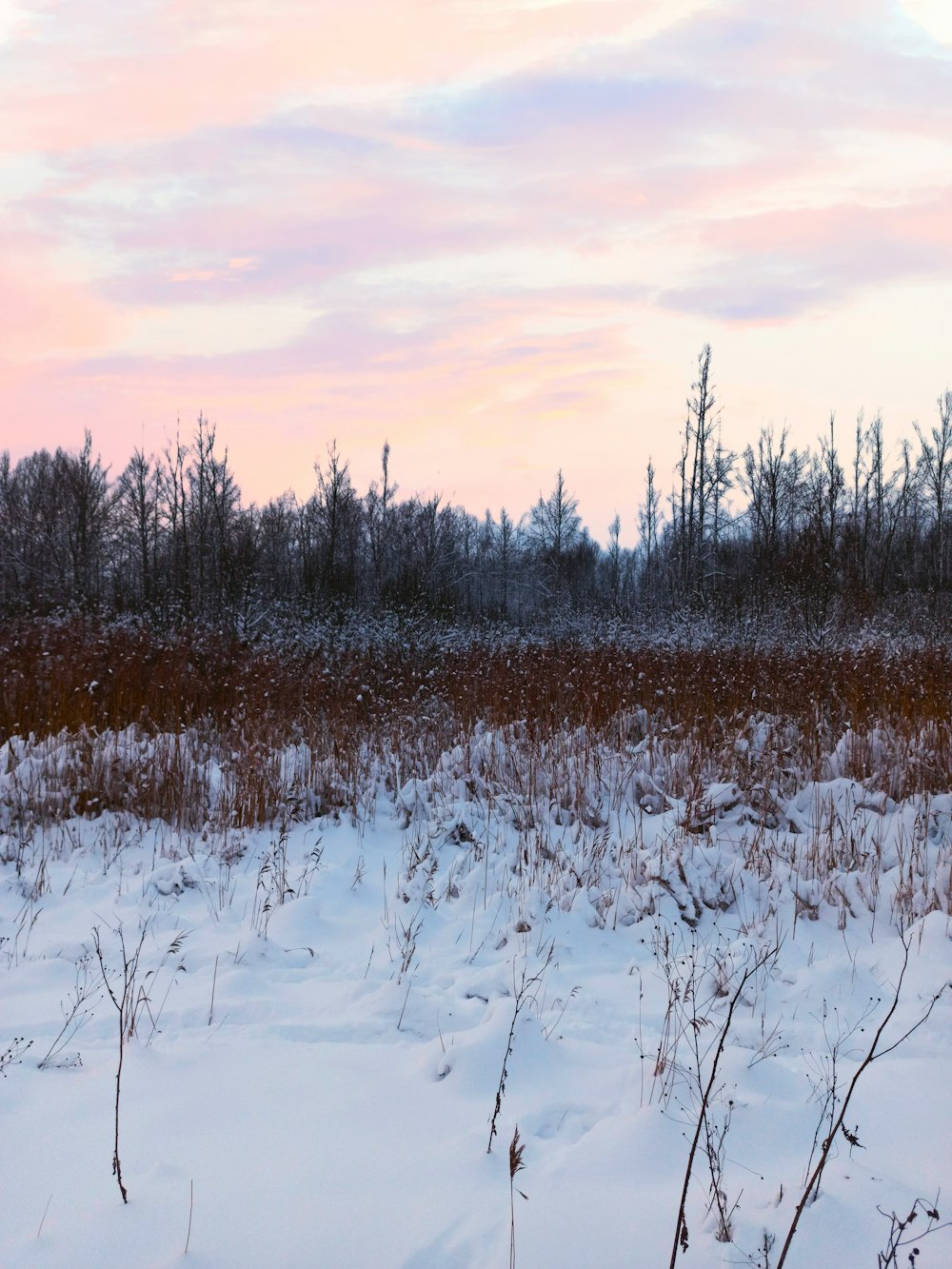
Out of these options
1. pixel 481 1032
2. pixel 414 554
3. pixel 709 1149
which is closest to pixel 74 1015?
pixel 481 1032

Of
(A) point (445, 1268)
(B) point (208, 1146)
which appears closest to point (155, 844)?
(B) point (208, 1146)

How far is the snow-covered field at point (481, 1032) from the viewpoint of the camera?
1.93 m

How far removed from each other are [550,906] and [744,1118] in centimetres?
168

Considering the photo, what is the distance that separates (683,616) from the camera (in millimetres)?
18625

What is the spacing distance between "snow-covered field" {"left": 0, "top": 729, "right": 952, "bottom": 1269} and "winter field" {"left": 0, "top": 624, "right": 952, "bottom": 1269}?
0.6 inches

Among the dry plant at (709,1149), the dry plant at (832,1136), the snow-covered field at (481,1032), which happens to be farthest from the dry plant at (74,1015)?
the dry plant at (832,1136)

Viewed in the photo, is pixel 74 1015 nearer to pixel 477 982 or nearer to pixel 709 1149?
pixel 477 982

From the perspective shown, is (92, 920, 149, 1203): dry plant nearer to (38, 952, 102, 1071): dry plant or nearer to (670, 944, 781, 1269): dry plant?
(38, 952, 102, 1071): dry plant

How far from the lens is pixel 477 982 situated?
3314mm

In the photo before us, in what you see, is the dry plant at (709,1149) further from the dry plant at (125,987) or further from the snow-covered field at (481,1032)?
the dry plant at (125,987)

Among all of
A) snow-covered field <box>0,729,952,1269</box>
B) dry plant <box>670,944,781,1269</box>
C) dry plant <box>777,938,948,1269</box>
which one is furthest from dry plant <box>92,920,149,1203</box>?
dry plant <box>777,938,948,1269</box>

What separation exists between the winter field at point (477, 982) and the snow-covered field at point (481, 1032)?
1cm

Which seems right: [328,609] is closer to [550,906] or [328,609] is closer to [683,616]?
A: [683,616]

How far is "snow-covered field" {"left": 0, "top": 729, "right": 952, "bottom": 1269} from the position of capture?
193cm
